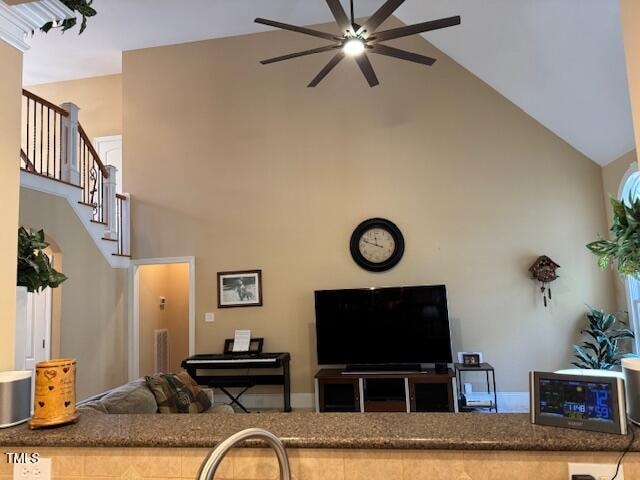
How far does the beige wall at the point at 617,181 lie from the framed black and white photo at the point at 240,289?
417cm

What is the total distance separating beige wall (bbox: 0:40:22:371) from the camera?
4.86ft

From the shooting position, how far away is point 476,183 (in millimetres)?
5227

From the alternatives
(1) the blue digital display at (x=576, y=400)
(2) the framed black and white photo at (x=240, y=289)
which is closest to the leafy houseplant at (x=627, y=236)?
(1) the blue digital display at (x=576, y=400)

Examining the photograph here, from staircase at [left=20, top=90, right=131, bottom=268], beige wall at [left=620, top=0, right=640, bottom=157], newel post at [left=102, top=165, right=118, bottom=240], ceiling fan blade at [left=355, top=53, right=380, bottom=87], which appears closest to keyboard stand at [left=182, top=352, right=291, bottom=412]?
staircase at [left=20, top=90, right=131, bottom=268]

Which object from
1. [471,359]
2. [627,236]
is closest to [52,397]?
[627,236]

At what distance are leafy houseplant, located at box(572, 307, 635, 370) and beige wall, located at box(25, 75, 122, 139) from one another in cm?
704

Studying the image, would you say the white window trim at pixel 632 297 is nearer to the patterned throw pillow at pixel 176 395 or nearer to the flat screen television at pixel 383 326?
the flat screen television at pixel 383 326

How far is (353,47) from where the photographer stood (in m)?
3.09

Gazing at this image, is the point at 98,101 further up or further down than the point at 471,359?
further up

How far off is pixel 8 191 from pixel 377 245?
165 inches

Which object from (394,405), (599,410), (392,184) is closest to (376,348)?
(394,405)

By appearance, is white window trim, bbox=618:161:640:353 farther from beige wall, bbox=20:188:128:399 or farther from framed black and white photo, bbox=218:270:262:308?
beige wall, bbox=20:188:128:399

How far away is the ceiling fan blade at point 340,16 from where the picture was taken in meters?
2.76

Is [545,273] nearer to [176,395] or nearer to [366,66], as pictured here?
[366,66]
